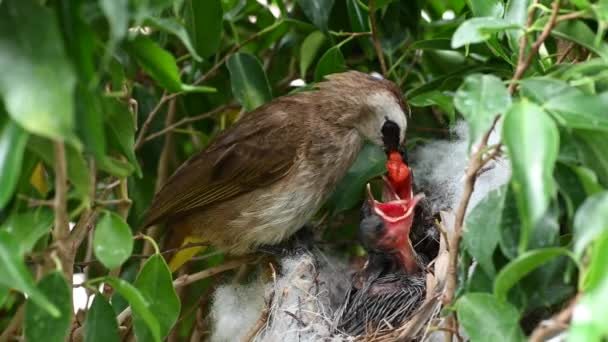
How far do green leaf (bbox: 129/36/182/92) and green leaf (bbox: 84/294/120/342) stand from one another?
1.14 ft

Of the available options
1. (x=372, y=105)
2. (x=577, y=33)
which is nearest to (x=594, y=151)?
(x=577, y=33)

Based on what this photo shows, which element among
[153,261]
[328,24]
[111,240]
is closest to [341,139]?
[328,24]

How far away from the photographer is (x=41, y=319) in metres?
1.20

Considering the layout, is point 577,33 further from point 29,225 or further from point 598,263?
point 29,225

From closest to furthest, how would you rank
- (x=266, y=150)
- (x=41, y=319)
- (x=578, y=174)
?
1. (x=578, y=174)
2. (x=41, y=319)
3. (x=266, y=150)

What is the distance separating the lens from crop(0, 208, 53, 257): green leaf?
1.22 m

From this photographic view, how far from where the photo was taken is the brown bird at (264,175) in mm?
2098

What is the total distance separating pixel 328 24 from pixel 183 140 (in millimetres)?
616

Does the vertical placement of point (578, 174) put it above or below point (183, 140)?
above

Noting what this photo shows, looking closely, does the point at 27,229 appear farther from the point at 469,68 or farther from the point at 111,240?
the point at 469,68

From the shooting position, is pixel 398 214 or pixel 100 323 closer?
pixel 100 323

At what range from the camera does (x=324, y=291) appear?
1.99 meters

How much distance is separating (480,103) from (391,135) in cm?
100

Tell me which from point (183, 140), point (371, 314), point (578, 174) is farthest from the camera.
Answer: point (183, 140)
